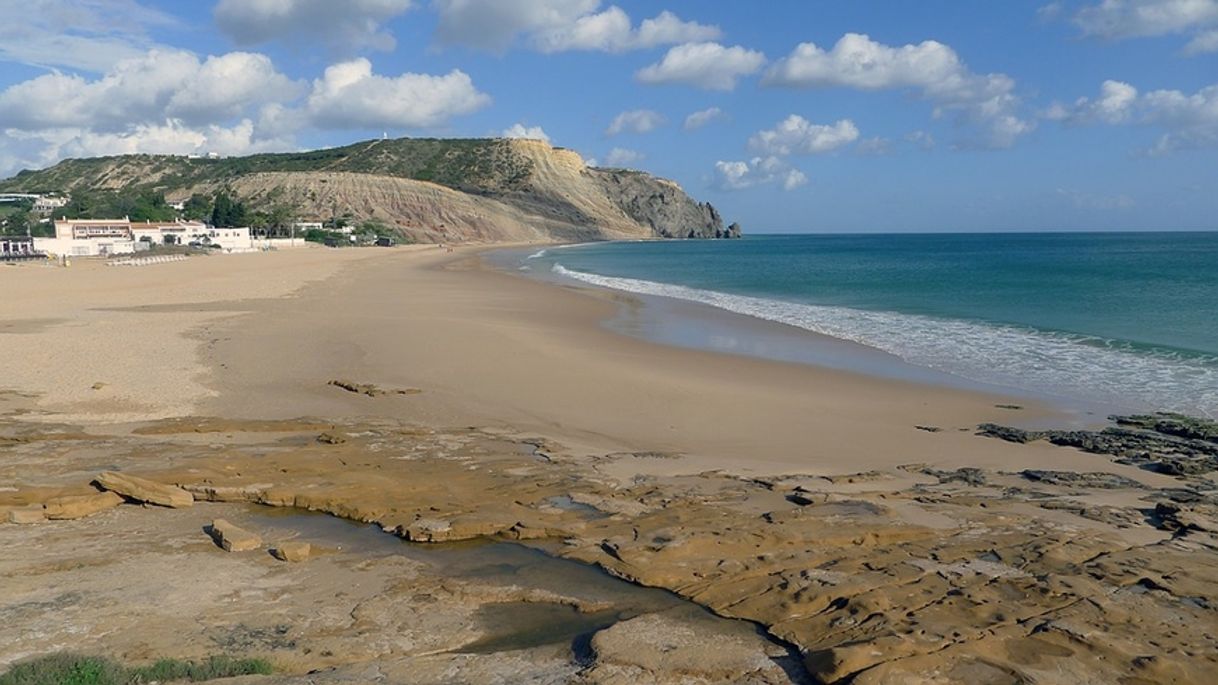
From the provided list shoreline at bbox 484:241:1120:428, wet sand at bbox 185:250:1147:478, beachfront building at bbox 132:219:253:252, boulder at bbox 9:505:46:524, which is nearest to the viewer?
boulder at bbox 9:505:46:524

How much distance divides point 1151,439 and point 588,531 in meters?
9.36

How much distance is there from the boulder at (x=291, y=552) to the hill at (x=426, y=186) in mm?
119487

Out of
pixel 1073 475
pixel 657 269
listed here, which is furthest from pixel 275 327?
pixel 657 269

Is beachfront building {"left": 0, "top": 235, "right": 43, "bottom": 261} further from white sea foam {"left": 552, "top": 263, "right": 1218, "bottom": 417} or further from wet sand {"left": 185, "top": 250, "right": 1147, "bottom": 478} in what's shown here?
white sea foam {"left": 552, "top": 263, "right": 1218, "bottom": 417}

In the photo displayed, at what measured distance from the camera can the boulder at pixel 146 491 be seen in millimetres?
9039

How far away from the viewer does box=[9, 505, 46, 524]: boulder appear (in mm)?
8383

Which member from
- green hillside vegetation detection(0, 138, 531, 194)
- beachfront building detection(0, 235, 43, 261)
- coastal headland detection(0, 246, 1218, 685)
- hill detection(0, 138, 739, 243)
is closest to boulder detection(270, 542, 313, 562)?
coastal headland detection(0, 246, 1218, 685)

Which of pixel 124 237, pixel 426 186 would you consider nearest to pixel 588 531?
pixel 124 237

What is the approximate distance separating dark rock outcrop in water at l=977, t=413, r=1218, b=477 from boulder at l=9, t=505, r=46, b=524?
1247 centimetres

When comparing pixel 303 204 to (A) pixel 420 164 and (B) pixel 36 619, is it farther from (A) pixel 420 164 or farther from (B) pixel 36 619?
(B) pixel 36 619

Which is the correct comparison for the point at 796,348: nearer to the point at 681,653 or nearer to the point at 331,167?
the point at 681,653

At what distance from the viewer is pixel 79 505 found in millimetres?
8719

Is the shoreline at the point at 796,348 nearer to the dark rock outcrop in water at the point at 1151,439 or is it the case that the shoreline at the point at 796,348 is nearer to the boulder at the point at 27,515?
the dark rock outcrop in water at the point at 1151,439

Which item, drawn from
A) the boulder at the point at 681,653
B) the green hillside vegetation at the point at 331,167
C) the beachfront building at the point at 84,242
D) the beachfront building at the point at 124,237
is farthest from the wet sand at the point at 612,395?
the green hillside vegetation at the point at 331,167
